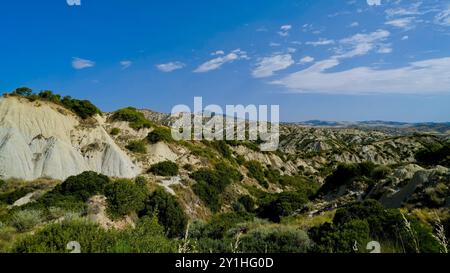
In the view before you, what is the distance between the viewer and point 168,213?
78.1ft

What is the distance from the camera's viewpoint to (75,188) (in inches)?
923

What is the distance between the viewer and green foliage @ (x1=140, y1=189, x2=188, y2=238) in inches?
918

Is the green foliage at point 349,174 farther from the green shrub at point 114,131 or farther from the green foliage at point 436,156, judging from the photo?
the green shrub at point 114,131

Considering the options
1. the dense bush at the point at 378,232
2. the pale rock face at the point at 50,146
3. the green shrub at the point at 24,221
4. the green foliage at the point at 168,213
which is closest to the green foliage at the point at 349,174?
the green foliage at the point at 168,213

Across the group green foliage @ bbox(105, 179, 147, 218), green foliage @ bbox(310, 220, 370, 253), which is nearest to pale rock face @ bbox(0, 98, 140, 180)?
green foliage @ bbox(105, 179, 147, 218)

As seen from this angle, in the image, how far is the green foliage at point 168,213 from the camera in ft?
76.5

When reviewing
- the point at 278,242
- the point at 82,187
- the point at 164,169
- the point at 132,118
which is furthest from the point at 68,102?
the point at 278,242

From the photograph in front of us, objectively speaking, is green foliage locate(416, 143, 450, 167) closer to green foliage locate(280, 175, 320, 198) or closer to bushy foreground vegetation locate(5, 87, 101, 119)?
green foliage locate(280, 175, 320, 198)

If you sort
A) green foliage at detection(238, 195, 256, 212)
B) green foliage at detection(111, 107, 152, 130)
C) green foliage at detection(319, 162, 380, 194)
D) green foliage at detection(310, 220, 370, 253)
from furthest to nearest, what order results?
green foliage at detection(111, 107, 152, 130), green foliage at detection(238, 195, 256, 212), green foliage at detection(319, 162, 380, 194), green foliage at detection(310, 220, 370, 253)

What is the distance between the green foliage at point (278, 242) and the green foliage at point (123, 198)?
10262mm

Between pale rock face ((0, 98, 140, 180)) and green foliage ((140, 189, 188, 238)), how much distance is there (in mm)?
11160

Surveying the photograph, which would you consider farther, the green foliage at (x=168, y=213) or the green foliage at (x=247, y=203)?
the green foliage at (x=247, y=203)
